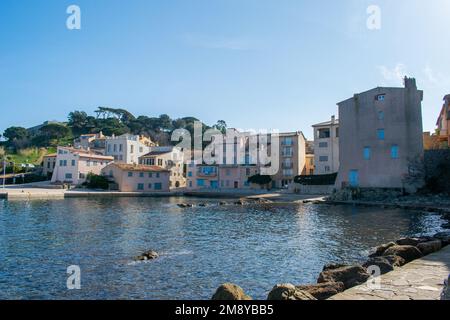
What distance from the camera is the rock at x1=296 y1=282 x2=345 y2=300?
8953 millimetres

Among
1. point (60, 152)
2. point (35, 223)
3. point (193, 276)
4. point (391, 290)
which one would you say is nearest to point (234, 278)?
point (193, 276)

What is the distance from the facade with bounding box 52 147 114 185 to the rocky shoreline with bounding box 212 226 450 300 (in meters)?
62.9

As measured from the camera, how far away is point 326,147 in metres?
65.6

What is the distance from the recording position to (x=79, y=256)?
16.2m

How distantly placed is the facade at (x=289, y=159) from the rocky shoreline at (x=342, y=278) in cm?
5532

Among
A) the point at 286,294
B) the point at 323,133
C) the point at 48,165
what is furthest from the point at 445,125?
the point at 48,165

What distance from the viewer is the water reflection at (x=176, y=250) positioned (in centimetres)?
1199

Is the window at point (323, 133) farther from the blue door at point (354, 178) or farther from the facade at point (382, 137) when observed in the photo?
the blue door at point (354, 178)

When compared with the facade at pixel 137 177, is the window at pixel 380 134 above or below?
above
